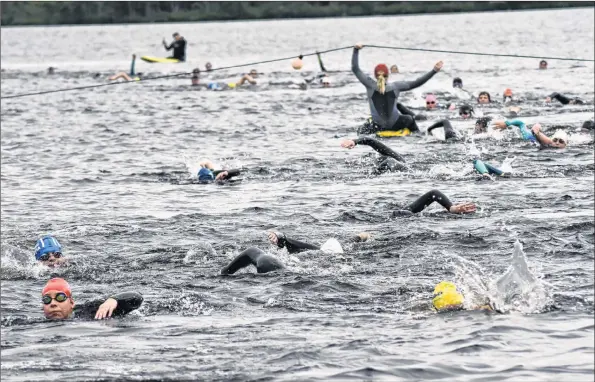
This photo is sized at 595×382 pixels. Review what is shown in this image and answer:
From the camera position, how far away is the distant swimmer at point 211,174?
68.6 feet

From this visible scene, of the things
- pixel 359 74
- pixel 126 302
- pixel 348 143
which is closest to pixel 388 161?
pixel 348 143

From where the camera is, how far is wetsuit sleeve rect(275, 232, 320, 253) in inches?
565

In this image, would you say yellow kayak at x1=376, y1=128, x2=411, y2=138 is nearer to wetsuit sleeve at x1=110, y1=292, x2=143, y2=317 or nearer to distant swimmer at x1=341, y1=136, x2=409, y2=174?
distant swimmer at x1=341, y1=136, x2=409, y2=174

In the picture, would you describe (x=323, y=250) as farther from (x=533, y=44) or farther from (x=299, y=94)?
(x=533, y=44)

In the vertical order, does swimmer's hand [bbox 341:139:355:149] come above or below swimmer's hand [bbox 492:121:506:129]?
below

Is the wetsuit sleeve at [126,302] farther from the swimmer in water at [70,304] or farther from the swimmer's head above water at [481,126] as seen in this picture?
the swimmer's head above water at [481,126]

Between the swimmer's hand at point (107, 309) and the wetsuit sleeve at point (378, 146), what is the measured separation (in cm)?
909

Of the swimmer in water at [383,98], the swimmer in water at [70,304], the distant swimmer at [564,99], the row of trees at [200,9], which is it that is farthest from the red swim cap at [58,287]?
the row of trees at [200,9]

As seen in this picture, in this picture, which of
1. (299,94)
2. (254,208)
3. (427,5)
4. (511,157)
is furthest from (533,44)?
(427,5)

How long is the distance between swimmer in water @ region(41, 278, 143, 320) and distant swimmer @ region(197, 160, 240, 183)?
878 cm

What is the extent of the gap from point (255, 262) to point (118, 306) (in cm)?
229

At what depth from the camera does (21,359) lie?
35.2 ft

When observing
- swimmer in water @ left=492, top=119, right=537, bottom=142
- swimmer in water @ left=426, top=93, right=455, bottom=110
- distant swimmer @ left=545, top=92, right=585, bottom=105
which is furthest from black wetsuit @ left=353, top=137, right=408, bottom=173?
swimmer in water @ left=426, top=93, right=455, bottom=110

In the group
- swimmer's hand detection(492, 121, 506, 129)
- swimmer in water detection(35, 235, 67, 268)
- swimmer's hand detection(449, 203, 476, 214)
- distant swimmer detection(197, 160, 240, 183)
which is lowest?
distant swimmer detection(197, 160, 240, 183)
